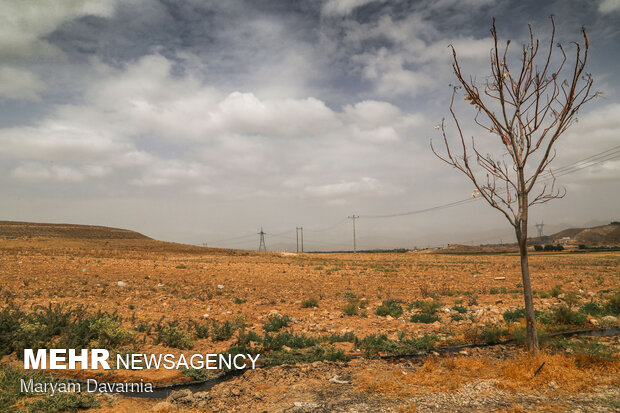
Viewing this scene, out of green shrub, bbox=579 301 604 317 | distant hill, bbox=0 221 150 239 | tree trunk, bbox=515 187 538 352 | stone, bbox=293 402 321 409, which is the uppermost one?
distant hill, bbox=0 221 150 239

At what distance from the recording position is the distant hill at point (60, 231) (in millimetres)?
74000

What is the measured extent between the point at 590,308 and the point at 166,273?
74.9 feet

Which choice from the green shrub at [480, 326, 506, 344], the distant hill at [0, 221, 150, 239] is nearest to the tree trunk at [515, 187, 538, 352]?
the green shrub at [480, 326, 506, 344]

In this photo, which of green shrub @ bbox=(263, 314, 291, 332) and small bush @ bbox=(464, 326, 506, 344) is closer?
small bush @ bbox=(464, 326, 506, 344)

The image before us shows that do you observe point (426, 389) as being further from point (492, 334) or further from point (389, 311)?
point (389, 311)

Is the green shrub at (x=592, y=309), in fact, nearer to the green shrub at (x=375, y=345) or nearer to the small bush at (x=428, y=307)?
the small bush at (x=428, y=307)

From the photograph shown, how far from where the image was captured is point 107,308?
12.1m

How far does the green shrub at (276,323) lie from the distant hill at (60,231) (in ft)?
262

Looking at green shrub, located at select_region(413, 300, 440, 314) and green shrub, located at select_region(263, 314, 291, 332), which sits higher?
green shrub, located at select_region(263, 314, 291, 332)

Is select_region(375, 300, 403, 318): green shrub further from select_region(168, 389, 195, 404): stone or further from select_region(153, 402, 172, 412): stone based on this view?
select_region(153, 402, 172, 412): stone

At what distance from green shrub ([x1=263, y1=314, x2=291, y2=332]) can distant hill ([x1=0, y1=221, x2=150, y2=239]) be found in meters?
79.8

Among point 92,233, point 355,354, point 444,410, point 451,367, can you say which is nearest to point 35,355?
point 355,354

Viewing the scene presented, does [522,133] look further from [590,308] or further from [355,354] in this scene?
[590,308]

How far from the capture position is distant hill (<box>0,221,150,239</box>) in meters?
74.0
